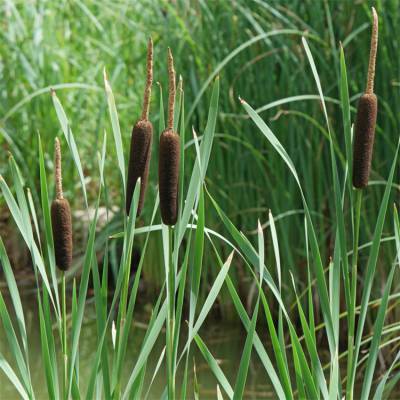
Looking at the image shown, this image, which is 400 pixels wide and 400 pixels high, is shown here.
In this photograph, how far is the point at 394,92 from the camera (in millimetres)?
3264

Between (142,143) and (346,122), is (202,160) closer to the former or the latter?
(142,143)

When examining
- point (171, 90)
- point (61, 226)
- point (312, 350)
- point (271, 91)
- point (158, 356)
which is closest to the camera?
point (171, 90)

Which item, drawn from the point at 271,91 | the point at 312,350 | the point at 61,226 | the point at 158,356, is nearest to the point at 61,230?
the point at 61,226

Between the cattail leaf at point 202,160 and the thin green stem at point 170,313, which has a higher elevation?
the cattail leaf at point 202,160

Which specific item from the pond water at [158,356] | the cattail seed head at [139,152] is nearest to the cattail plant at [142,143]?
the cattail seed head at [139,152]

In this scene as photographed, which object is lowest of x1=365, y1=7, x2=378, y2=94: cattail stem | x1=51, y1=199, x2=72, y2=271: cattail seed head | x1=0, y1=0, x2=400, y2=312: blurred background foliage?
x1=0, y1=0, x2=400, y2=312: blurred background foliage

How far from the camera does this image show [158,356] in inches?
148

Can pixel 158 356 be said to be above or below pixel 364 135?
below

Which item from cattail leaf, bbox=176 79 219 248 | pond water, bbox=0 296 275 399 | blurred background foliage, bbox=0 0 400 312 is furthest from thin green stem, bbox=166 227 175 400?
pond water, bbox=0 296 275 399

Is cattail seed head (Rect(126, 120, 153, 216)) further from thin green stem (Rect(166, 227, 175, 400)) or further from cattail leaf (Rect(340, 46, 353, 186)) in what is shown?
cattail leaf (Rect(340, 46, 353, 186))

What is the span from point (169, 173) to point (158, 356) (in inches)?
101

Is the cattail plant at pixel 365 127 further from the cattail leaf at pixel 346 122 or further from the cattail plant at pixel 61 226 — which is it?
the cattail plant at pixel 61 226

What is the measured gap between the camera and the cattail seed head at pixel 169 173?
1.28m

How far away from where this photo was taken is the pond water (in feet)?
11.1
